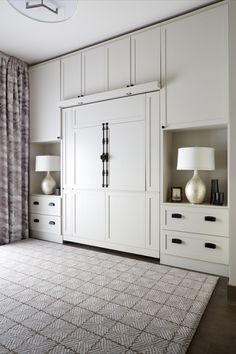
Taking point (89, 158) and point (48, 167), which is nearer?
point (89, 158)

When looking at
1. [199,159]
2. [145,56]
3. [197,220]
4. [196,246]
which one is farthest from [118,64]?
[196,246]

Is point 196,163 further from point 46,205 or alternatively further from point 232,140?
point 46,205

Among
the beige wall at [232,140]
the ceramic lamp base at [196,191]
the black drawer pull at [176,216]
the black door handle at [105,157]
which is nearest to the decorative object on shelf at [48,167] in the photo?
the black door handle at [105,157]

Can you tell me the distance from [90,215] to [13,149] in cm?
160

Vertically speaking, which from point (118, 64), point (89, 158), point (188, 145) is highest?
point (118, 64)

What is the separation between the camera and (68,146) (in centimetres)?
380

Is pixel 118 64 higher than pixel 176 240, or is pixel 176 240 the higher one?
pixel 118 64

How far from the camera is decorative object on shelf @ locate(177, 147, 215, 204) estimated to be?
8.79 ft

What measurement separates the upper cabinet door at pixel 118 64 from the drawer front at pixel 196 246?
78.3 inches

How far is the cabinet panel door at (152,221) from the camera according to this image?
120 inches

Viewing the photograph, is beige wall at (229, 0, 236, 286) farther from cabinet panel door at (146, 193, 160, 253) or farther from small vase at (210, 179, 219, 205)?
cabinet panel door at (146, 193, 160, 253)

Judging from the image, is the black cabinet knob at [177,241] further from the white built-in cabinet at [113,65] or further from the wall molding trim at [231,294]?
the white built-in cabinet at [113,65]

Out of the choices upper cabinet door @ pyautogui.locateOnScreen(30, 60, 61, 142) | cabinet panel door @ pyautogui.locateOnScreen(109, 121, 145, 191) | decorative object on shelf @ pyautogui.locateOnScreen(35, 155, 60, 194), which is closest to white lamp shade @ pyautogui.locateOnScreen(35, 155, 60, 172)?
decorative object on shelf @ pyautogui.locateOnScreen(35, 155, 60, 194)

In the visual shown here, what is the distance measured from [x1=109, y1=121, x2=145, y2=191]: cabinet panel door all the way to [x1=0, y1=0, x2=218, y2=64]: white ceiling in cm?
121
